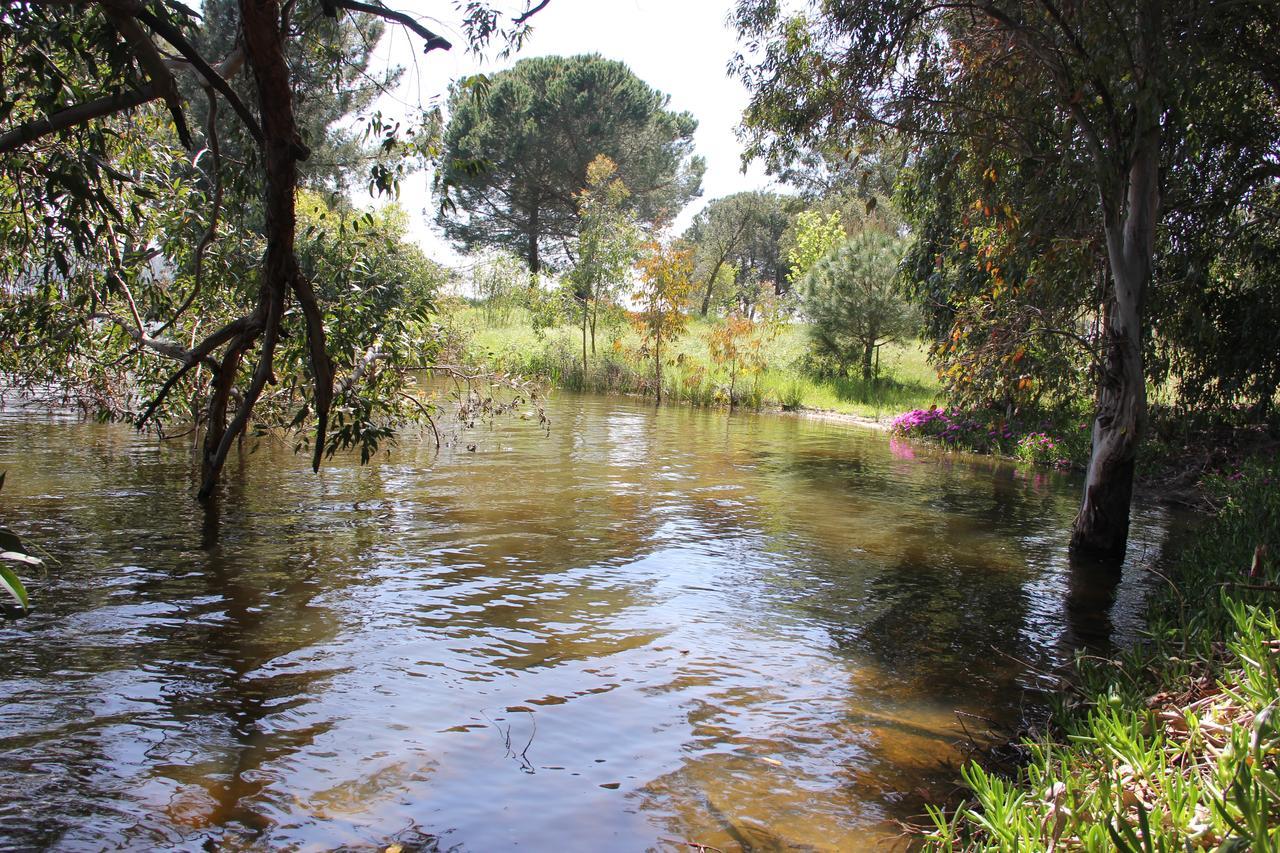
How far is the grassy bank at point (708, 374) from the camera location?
1175 inches

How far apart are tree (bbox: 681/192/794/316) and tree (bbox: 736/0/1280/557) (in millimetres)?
39561

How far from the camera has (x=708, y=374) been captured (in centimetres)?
3080

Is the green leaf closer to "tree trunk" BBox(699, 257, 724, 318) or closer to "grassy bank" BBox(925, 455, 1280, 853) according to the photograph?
"grassy bank" BBox(925, 455, 1280, 853)

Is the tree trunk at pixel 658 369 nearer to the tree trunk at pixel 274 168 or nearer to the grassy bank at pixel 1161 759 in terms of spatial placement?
the tree trunk at pixel 274 168

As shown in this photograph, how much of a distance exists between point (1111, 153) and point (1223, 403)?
941cm

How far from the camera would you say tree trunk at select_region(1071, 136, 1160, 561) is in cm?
915

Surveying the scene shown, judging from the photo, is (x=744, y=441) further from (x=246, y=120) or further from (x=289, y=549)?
(x=246, y=120)

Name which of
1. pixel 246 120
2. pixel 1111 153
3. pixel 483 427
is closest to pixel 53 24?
pixel 246 120

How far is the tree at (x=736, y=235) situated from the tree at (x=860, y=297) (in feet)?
65.1

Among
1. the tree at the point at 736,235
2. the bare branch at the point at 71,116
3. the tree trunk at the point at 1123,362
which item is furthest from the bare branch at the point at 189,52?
the tree at the point at 736,235

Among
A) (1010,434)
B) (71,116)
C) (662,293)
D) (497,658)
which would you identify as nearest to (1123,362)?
(497,658)

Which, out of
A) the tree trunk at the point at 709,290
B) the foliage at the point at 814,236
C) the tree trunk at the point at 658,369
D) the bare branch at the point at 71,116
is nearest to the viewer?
the bare branch at the point at 71,116

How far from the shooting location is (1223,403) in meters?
16.0

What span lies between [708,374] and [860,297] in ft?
19.0
